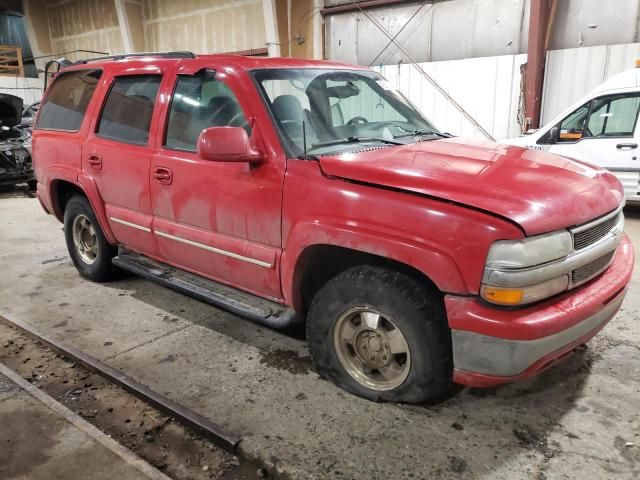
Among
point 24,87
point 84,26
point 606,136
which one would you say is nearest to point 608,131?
point 606,136

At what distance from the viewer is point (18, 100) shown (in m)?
8.97

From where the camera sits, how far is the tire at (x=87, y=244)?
4219mm

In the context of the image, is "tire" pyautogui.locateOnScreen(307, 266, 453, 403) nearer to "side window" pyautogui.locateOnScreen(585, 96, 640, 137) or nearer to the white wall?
"side window" pyautogui.locateOnScreen(585, 96, 640, 137)

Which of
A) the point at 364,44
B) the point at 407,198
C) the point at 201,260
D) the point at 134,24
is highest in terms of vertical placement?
the point at 134,24

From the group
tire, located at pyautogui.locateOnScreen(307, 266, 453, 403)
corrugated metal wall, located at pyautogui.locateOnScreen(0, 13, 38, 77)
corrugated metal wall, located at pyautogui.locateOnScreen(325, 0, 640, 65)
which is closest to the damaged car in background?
corrugated metal wall, located at pyautogui.locateOnScreen(325, 0, 640, 65)

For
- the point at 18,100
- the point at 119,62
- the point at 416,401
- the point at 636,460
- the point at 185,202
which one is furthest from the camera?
the point at 18,100

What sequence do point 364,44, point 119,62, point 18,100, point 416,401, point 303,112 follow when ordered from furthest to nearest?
point 364,44, point 18,100, point 119,62, point 303,112, point 416,401

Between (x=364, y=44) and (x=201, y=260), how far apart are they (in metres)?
10.0

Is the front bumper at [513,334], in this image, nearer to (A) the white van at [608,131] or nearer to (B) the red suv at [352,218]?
(B) the red suv at [352,218]

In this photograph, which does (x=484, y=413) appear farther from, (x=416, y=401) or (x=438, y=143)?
(x=438, y=143)

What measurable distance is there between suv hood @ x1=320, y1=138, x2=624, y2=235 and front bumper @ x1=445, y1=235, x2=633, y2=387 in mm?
367

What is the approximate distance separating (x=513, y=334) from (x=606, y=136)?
6.05 m

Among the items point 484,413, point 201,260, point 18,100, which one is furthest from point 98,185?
point 18,100

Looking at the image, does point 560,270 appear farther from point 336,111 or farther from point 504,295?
point 336,111
